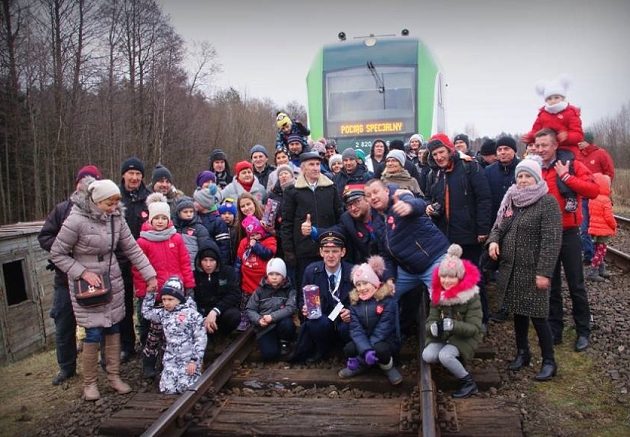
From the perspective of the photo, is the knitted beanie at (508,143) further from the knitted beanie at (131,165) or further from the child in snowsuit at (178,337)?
the knitted beanie at (131,165)

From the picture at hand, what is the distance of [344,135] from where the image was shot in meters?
10.5

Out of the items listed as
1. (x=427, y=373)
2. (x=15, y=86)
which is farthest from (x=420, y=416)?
(x=15, y=86)

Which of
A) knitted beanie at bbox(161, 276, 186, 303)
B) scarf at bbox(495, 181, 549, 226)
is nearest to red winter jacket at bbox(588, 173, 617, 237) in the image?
scarf at bbox(495, 181, 549, 226)

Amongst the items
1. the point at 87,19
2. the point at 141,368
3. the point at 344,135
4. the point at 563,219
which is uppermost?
the point at 87,19

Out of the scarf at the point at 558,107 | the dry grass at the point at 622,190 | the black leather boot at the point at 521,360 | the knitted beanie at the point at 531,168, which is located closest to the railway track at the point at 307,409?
the black leather boot at the point at 521,360

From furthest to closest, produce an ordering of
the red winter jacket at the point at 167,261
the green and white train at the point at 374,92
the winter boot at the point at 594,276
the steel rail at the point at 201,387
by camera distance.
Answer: the green and white train at the point at 374,92
the winter boot at the point at 594,276
the red winter jacket at the point at 167,261
the steel rail at the point at 201,387

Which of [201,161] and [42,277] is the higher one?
[201,161]

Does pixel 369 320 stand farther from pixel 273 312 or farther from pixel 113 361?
pixel 113 361

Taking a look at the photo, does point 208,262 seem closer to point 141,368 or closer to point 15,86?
point 141,368

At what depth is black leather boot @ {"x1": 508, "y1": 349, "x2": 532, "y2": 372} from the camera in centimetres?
423

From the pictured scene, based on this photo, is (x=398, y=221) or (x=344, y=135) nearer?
(x=398, y=221)

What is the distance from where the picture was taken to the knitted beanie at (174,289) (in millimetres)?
4309

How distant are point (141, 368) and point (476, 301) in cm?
317

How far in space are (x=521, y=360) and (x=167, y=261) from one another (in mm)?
3286
